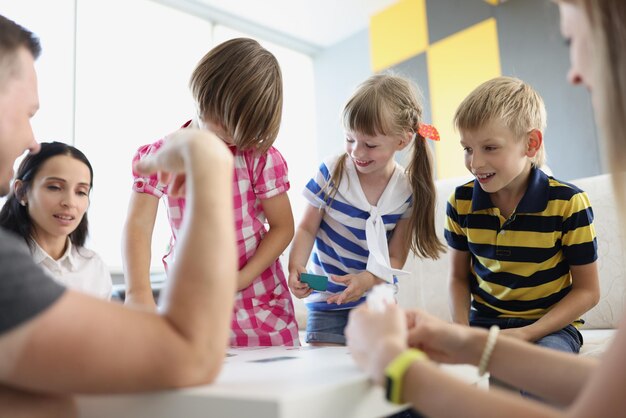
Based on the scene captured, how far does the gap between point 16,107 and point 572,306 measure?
3.98 ft

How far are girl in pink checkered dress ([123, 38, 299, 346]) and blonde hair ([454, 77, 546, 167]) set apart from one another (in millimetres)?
489

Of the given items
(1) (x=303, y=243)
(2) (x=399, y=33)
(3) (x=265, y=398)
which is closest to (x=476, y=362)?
(3) (x=265, y=398)

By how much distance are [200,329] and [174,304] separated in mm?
36

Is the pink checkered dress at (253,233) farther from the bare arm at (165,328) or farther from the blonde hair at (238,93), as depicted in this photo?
the bare arm at (165,328)

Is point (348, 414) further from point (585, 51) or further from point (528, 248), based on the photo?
point (528, 248)

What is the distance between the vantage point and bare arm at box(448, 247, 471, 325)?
4.81 feet

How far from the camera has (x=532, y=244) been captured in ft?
4.40

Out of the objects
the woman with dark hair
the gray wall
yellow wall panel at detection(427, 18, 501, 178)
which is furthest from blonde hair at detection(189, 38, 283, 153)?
yellow wall panel at detection(427, 18, 501, 178)

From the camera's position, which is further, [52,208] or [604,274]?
[604,274]

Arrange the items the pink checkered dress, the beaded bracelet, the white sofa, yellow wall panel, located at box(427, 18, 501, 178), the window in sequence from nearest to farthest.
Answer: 1. the beaded bracelet
2. the pink checkered dress
3. the white sofa
4. yellow wall panel, located at box(427, 18, 501, 178)
5. the window

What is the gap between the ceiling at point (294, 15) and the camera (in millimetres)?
4172

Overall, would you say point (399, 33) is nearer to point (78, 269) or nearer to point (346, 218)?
point (346, 218)

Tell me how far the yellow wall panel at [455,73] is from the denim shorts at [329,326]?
1.81 m

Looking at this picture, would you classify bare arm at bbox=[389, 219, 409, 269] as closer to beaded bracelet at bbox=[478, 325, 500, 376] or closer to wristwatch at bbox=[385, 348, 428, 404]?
beaded bracelet at bbox=[478, 325, 500, 376]
